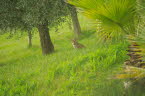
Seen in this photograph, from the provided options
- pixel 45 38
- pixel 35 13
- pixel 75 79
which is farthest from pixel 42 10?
pixel 75 79

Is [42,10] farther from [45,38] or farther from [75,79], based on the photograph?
[75,79]

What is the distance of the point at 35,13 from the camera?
→ 15.6 m

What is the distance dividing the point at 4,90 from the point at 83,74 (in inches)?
120

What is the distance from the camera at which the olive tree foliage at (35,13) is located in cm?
1522

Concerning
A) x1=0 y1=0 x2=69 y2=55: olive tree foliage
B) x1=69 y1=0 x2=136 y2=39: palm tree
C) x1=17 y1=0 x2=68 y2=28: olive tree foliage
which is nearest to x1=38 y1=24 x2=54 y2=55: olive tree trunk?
x1=0 y1=0 x2=69 y2=55: olive tree foliage

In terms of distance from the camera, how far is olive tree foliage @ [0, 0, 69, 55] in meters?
15.2

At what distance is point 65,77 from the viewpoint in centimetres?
986

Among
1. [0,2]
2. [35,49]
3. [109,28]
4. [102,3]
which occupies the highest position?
[0,2]

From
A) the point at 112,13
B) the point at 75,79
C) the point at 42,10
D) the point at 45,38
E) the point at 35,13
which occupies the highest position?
the point at 42,10

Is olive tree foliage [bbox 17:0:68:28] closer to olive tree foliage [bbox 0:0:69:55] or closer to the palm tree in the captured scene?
olive tree foliage [bbox 0:0:69:55]

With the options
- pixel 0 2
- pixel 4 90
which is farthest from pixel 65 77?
pixel 0 2

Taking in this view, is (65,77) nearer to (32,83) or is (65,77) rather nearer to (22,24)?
(32,83)

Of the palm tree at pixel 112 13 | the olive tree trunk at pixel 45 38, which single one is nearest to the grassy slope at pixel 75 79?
the palm tree at pixel 112 13

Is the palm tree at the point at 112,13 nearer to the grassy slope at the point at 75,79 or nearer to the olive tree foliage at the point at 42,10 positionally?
the grassy slope at the point at 75,79
